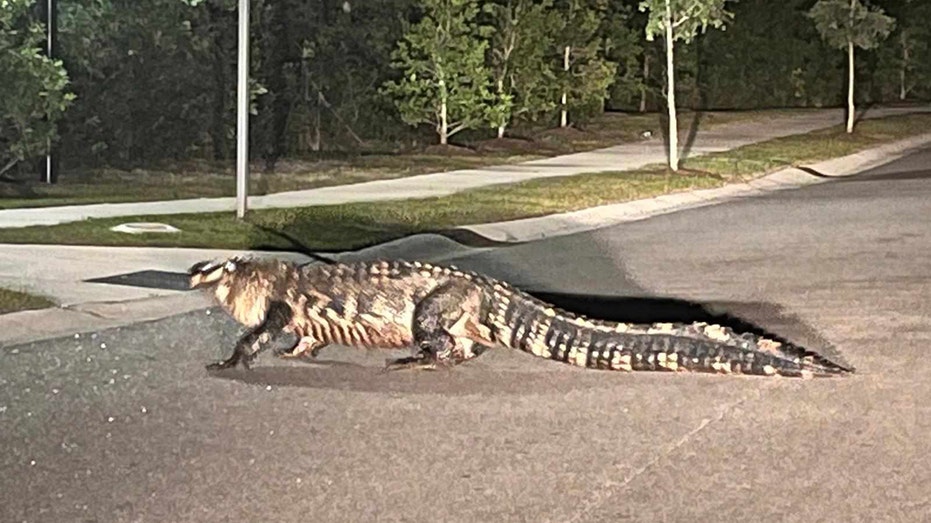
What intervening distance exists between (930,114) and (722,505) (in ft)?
135

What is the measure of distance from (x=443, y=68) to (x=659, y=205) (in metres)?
7.85

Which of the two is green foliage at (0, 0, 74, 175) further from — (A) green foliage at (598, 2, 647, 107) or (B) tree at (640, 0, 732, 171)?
(A) green foliage at (598, 2, 647, 107)

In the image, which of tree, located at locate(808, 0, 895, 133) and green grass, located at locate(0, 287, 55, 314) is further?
tree, located at locate(808, 0, 895, 133)

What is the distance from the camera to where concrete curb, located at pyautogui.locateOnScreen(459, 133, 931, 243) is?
16.8 meters

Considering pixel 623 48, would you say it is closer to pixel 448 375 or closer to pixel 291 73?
pixel 291 73

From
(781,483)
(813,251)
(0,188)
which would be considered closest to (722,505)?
(781,483)

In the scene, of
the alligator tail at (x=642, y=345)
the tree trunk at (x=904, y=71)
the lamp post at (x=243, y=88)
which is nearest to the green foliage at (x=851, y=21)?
the tree trunk at (x=904, y=71)

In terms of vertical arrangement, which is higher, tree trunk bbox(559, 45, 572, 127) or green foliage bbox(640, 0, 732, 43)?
green foliage bbox(640, 0, 732, 43)

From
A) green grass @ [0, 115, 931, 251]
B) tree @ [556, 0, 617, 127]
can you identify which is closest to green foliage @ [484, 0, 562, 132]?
tree @ [556, 0, 617, 127]

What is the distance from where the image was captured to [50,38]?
64.0 feet

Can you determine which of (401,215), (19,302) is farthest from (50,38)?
(19,302)

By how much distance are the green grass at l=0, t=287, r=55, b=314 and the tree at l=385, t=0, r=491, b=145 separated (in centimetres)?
1648

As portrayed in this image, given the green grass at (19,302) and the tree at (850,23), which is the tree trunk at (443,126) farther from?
the green grass at (19,302)

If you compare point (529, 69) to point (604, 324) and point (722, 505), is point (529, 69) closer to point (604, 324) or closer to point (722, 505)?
point (604, 324)
